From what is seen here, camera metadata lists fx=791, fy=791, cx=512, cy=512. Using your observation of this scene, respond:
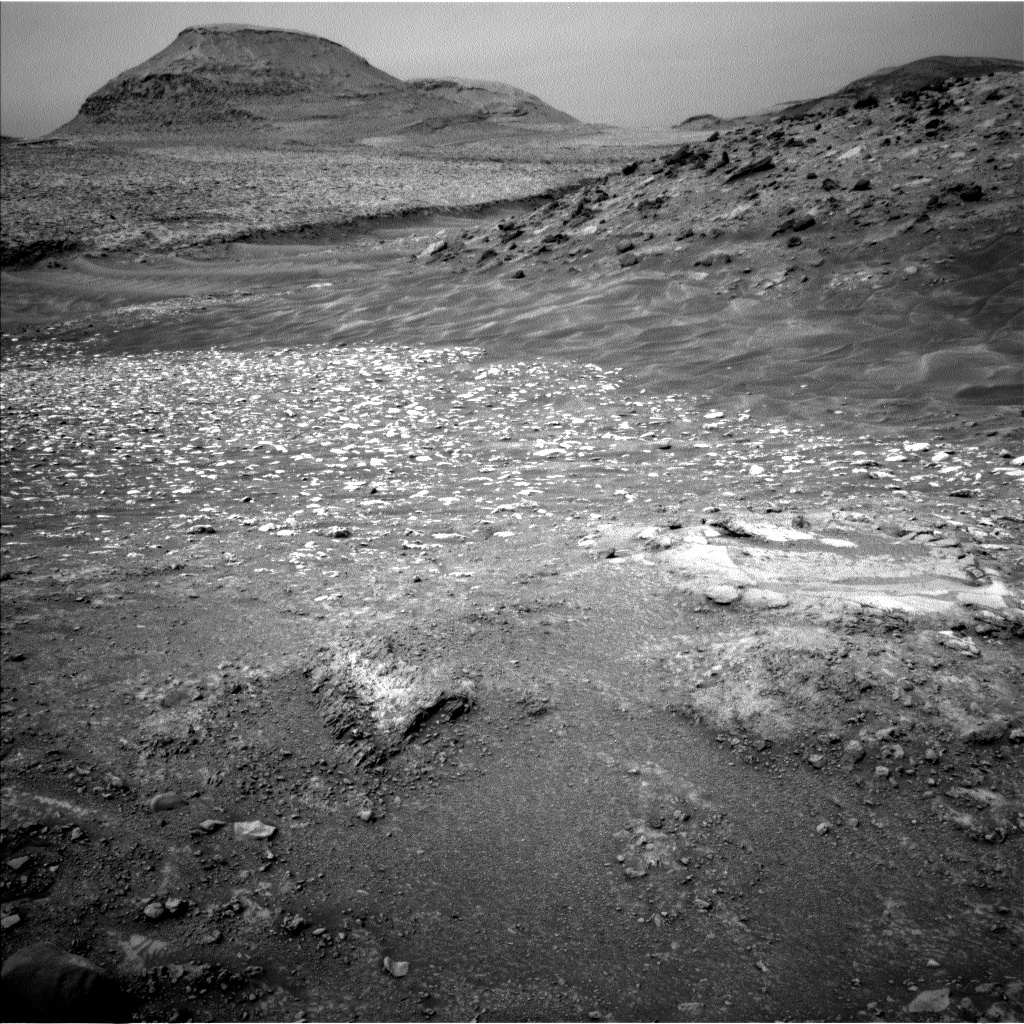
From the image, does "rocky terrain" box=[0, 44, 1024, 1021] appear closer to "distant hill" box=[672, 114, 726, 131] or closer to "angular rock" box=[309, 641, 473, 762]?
"angular rock" box=[309, 641, 473, 762]

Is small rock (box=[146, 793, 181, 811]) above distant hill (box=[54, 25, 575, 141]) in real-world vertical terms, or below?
below

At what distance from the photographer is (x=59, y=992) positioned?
2.14 m

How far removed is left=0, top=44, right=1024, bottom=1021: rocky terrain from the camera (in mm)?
2303

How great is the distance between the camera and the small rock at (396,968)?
89.2 inches

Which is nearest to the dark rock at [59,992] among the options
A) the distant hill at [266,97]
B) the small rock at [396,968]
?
the small rock at [396,968]

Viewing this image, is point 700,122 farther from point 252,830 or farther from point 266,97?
point 252,830

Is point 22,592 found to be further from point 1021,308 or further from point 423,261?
point 423,261

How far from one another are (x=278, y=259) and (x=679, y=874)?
1315 cm

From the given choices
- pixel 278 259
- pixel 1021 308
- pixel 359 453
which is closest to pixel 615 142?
pixel 278 259

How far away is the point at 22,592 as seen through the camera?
4059 mm

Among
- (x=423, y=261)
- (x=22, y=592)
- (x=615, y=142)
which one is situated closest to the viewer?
(x=22, y=592)

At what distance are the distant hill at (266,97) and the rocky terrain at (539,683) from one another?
3116cm

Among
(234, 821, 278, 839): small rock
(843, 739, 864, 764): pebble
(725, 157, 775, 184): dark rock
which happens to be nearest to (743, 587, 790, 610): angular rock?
(843, 739, 864, 764): pebble

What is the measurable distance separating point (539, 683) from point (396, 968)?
4.11 ft
